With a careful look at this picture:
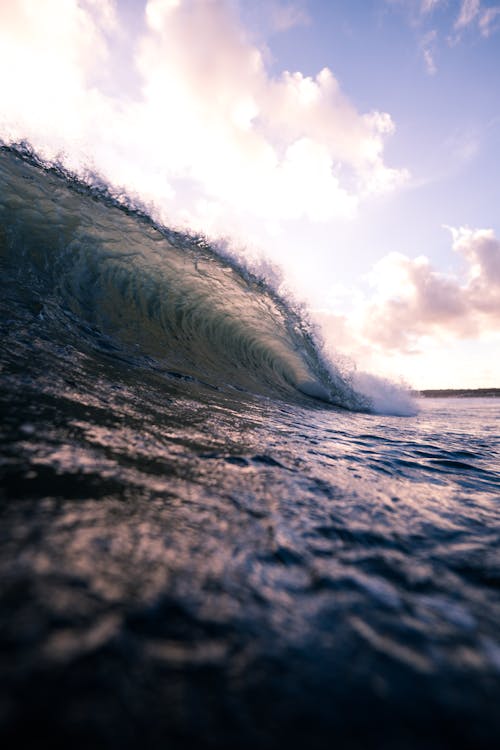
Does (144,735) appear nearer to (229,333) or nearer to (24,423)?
(24,423)

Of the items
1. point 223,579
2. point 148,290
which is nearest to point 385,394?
point 148,290

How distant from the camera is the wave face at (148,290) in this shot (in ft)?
16.0

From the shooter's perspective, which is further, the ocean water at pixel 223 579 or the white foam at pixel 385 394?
the white foam at pixel 385 394

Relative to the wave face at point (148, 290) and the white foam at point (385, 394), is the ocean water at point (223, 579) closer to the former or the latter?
the wave face at point (148, 290)

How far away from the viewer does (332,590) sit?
1.01 m

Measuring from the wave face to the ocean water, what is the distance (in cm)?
211

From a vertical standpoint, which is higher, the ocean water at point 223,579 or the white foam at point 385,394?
the white foam at point 385,394

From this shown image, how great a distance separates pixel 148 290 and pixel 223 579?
6355 mm

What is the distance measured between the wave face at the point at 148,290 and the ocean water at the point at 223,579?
2.11 m

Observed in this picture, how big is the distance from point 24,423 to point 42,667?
122cm

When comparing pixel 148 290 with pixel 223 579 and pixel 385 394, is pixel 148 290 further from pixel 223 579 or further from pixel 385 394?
pixel 385 394

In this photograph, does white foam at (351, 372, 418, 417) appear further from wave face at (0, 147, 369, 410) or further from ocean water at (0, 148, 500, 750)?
ocean water at (0, 148, 500, 750)

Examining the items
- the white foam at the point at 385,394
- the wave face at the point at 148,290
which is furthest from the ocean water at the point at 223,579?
the white foam at the point at 385,394

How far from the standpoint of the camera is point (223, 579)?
0.97 m
